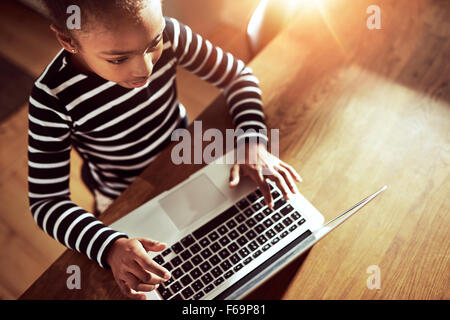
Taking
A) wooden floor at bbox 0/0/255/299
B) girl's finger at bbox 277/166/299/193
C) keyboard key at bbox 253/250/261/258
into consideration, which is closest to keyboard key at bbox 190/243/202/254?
keyboard key at bbox 253/250/261/258

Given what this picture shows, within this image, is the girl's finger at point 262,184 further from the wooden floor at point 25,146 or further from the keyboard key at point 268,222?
the wooden floor at point 25,146

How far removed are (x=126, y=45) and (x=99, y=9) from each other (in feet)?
0.22

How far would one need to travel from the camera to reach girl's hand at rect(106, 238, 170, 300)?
688 mm

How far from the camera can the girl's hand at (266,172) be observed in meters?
0.79

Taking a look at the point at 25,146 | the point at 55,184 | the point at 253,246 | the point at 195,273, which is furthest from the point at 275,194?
the point at 25,146

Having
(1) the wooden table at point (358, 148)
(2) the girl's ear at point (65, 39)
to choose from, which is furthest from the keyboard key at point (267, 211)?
(2) the girl's ear at point (65, 39)

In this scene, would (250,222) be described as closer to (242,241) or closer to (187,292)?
(242,241)

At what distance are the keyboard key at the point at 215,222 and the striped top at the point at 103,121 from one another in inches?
6.3

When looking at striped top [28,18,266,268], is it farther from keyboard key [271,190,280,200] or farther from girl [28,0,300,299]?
keyboard key [271,190,280,200]

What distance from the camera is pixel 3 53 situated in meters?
2.03

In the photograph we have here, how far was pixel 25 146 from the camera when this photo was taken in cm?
176

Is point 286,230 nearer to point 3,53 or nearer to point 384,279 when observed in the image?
point 384,279
